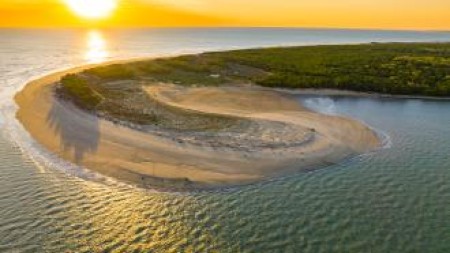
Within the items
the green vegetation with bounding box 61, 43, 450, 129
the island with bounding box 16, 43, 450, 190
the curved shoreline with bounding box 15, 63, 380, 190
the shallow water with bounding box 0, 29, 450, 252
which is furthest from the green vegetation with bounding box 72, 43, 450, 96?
the shallow water with bounding box 0, 29, 450, 252

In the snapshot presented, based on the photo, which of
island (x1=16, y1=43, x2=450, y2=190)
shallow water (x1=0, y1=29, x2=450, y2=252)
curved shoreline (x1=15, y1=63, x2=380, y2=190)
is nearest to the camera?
shallow water (x1=0, y1=29, x2=450, y2=252)

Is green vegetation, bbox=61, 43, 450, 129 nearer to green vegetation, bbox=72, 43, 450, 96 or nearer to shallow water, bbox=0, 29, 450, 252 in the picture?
green vegetation, bbox=72, 43, 450, 96

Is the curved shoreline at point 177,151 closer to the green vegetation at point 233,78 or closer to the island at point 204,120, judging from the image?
the island at point 204,120

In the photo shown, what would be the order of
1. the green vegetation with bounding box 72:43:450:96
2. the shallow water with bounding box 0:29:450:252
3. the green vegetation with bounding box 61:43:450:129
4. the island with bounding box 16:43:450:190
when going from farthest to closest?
the green vegetation with bounding box 72:43:450:96
the green vegetation with bounding box 61:43:450:129
the island with bounding box 16:43:450:190
the shallow water with bounding box 0:29:450:252

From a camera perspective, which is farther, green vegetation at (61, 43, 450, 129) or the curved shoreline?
green vegetation at (61, 43, 450, 129)

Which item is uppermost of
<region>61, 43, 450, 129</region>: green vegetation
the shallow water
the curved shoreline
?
<region>61, 43, 450, 129</region>: green vegetation

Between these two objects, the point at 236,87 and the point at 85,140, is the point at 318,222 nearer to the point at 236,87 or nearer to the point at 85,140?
the point at 85,140

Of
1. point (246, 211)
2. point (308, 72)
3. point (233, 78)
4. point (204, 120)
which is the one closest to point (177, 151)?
point (204, 120)

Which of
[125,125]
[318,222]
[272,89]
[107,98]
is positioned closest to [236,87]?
[272,89]
